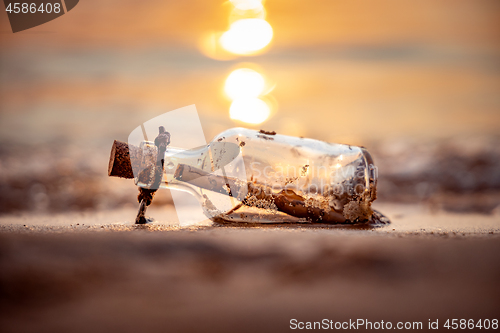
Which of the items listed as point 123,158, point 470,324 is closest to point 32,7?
point 123,158

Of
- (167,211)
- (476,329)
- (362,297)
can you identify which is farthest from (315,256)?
(167,211)

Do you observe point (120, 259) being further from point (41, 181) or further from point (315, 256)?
point (41, 181)

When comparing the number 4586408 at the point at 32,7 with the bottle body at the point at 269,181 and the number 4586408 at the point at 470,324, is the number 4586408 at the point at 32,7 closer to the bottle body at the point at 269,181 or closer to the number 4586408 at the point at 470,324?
the bottle body at the point at 269,181

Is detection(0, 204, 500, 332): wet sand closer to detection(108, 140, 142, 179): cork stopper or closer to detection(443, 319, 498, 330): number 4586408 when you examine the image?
detection(443, 319, 498, 330): number 4586408

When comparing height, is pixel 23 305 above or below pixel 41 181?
below

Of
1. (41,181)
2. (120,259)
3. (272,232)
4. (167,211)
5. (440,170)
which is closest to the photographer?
(120,259)

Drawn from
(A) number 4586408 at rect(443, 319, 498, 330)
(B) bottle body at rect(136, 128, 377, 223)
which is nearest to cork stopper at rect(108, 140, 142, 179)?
(B) bottle body at rect(136, 128, 377, 223)

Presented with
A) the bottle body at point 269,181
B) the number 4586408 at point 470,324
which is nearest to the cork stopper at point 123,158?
the bottle body at point 269,181
